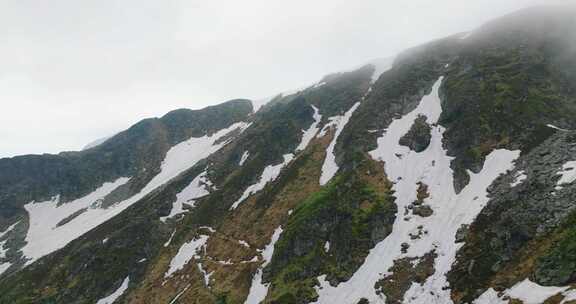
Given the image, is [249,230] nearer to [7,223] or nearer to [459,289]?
[459,289]

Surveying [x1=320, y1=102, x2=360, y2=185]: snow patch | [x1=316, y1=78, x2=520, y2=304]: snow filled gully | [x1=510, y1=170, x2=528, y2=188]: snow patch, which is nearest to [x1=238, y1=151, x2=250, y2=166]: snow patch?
[x1=320, y1=102, x2=360, y2=185]: snow patch

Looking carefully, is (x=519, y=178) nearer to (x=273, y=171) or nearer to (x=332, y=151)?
(x=332, y=151)

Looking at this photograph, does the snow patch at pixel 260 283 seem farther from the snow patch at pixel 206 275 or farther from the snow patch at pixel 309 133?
the snow patch at pixel 309 133

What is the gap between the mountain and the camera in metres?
44.0

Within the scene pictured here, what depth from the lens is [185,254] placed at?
7900 cm

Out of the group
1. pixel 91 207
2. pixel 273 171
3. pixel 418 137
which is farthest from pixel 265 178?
pixel 91 207

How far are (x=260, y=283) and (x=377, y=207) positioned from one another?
70.4 ft

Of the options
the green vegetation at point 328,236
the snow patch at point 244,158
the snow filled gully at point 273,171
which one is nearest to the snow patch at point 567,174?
the green vegetation at point 328,236

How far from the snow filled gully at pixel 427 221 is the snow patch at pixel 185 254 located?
32347mm

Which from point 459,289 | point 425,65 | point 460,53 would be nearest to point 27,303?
point 459,289

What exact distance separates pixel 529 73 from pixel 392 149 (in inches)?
1369

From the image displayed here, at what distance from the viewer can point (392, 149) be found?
3039 inches

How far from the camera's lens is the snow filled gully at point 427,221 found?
152ft

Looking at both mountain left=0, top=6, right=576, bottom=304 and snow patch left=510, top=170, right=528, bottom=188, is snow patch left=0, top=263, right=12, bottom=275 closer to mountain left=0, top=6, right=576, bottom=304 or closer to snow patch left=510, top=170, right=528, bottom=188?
mountain left=0, top=6, right=576, bottom=304
